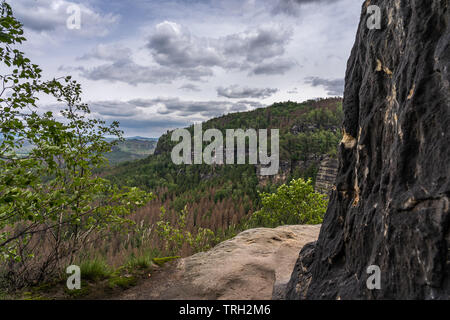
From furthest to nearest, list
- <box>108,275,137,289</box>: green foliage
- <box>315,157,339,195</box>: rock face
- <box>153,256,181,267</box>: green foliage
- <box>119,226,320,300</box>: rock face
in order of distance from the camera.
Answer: <box>315,157,339,195</box>: rock face
<box>153,256,181,267</box>: green foliage
<box>108,275,137,289</box>: green foliage
<box>119,226,320,300</box>: rock face

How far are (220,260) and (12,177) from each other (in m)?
6.41

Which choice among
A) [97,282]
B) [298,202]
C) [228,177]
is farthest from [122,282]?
[228,177]

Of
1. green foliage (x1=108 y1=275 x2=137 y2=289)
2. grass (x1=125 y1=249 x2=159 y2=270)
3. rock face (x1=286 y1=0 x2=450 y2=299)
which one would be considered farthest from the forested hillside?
rock face (x1=286 y1=0 x2=450 y2=299)

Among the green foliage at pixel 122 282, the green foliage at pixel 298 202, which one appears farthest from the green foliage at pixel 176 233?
the green foliage at pixel 298 202

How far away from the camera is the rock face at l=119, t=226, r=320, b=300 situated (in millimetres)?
6215

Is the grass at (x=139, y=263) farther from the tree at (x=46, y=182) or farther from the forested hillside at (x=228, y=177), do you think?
the forested hillside at (x=228, y=177)

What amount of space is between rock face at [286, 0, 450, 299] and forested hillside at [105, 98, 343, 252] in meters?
48.2

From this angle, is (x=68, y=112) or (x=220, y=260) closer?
(x=68, y=112)

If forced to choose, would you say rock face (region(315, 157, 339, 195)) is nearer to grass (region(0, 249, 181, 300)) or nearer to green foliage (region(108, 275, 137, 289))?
grass (region(0, 249, 181, 300))

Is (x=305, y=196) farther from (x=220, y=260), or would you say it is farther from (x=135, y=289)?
(x=135, y=289)

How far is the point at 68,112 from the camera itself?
264 inches

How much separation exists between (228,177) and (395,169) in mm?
102441
